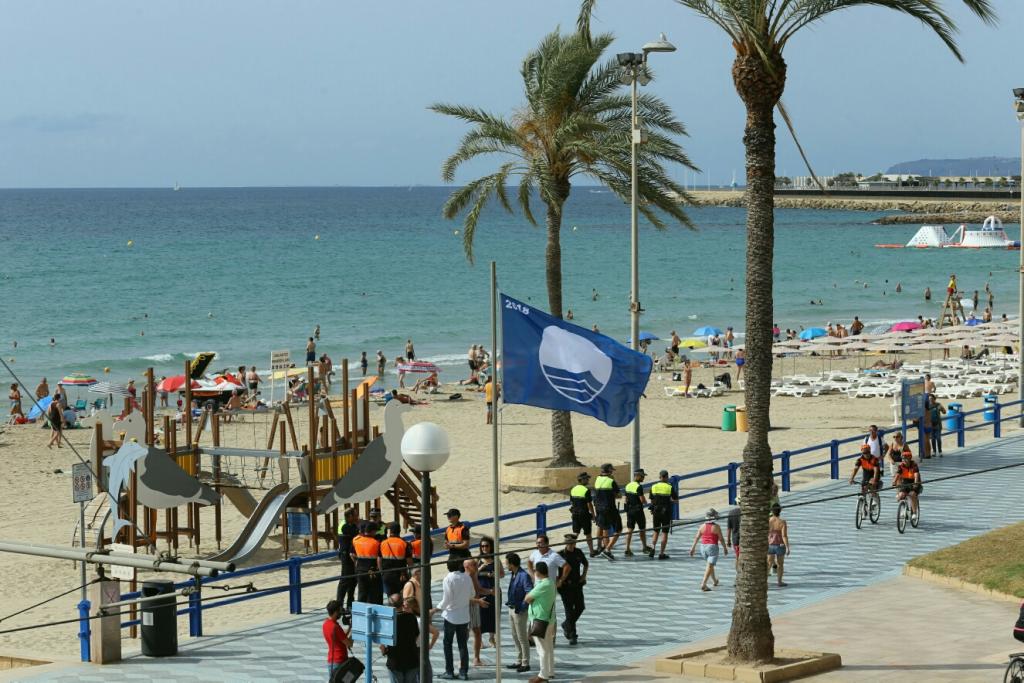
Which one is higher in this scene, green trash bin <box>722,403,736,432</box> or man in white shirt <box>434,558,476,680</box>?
green trash bin <box>722,403,736,432</box>

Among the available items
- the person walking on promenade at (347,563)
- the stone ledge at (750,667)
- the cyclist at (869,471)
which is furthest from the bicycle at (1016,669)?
the cyclist at (869,471)

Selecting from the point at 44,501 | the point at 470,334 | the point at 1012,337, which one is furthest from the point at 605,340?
the point at 470,334

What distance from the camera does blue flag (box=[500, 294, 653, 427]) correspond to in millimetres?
16188

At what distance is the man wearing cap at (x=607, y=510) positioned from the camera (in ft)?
69.2

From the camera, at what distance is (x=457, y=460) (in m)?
33.6

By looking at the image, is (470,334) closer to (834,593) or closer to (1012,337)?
(1012,337)

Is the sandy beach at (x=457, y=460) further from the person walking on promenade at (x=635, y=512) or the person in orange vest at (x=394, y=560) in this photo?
the person walking on promenade at (x=635, y=512)

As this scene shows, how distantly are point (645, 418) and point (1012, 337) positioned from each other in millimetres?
13768

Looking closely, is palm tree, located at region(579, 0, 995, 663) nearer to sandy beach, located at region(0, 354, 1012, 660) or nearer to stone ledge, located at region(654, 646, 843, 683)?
stone ledge, located at region(654, 646, 843, 683)

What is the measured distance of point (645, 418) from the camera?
40.9m

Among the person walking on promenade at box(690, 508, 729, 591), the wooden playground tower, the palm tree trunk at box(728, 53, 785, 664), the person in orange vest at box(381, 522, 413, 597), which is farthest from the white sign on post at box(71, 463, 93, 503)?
the palm tree trunk at box(728, 53, 785, 664)

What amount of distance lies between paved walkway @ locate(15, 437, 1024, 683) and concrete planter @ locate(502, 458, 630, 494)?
12.0 ft

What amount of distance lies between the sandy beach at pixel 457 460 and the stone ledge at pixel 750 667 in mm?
5624

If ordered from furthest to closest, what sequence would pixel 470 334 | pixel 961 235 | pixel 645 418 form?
1. pixel 961 235
2. pixel 470 334
3. pixel 645 418
